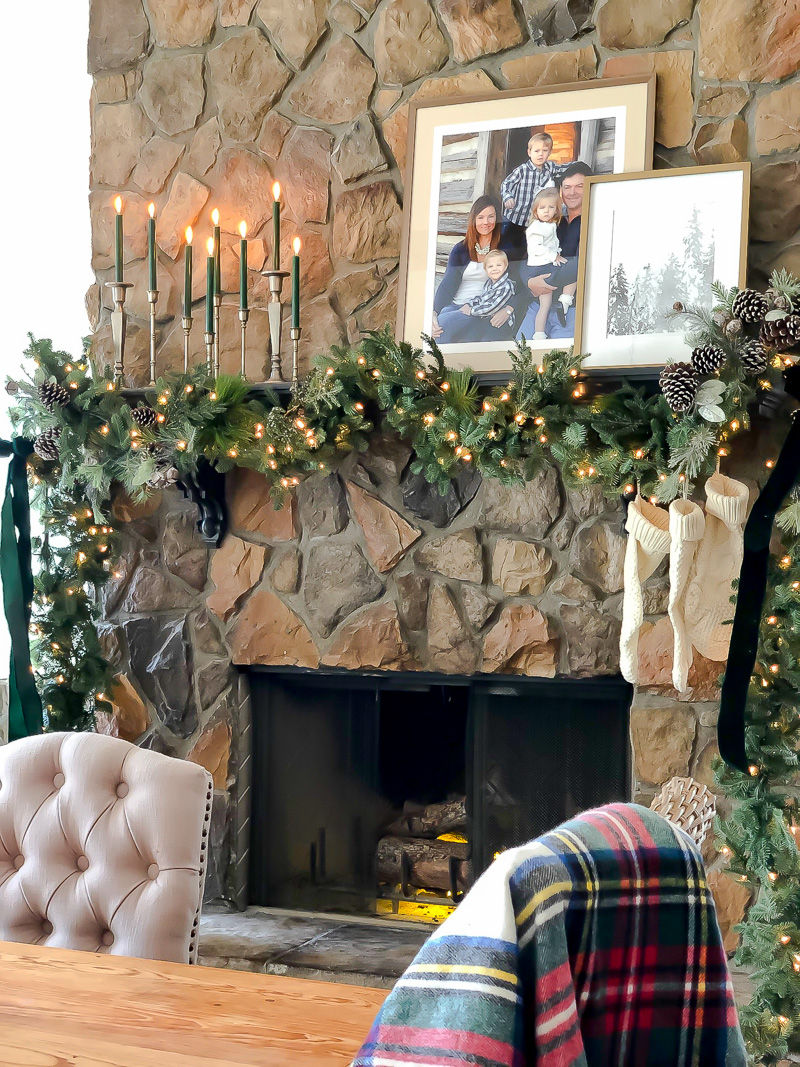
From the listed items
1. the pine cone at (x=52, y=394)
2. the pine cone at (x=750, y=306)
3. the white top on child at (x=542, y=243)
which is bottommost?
the pine cone at (x=52, y=394)

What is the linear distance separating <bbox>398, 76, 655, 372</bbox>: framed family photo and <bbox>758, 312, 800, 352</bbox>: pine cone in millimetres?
522

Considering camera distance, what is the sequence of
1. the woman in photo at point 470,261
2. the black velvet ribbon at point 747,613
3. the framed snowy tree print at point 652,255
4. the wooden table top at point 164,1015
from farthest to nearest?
1. the woman in photo at point 470,261
2. the framed snowy tree print at point 652,255
3. the black velvet ribbon at point 747,613
4. the wooden table top at point 164,1015

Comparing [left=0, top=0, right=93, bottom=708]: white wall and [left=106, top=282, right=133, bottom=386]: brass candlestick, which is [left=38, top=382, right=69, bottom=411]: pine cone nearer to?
[left=106, top=282, right=133, bottom=386]: brass candlestick

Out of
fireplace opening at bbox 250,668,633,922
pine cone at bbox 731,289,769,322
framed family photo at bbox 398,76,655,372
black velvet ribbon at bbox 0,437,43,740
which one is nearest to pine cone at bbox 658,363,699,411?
pine cone at bbox 731,289,769,322

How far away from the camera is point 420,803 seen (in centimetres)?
280

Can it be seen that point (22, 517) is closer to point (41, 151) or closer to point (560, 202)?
point (41, 151)

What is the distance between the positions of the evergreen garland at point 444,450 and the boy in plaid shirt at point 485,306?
10cm

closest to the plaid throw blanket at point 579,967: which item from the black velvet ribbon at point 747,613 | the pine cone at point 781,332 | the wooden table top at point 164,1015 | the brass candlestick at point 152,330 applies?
the wooden table top at point 164,1015

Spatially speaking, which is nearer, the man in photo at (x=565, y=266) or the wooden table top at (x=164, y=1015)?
the wooden table top at (x=164, y=1015)

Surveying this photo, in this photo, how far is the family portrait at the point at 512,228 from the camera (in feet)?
8.16

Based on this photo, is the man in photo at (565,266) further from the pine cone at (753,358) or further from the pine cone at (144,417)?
the pine cone at (144,417)

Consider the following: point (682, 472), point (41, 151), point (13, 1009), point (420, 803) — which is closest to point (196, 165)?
point (41, 151)

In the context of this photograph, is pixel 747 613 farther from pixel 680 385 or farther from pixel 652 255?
pixel 652 255

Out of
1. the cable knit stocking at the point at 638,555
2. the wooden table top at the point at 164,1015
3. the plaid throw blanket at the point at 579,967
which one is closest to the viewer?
the plaid throw blanket at the point at 579,967
